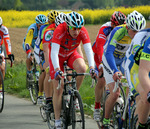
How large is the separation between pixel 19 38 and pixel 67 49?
21.9m

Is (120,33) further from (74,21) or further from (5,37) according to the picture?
(5,37)

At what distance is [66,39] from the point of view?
260 inches

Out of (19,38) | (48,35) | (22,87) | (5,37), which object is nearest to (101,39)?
(48,35)

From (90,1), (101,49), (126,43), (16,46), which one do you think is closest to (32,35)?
→ (101,49)

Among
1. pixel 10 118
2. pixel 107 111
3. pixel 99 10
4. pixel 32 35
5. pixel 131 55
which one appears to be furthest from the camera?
pixel 99 10

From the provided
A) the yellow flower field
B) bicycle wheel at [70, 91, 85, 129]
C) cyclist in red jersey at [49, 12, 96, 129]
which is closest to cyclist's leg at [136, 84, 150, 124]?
bicycle wheel at [70, 91, 85, 129]

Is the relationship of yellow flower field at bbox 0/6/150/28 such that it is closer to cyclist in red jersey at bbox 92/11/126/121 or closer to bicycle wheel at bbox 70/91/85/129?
cyclist in red jersey at bbox 92/11/126/121

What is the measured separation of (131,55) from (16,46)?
2085 centimetres

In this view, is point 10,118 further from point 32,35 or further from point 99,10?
point 99,10

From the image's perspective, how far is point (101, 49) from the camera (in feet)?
23.5

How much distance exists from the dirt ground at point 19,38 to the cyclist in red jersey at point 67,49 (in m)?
13.7

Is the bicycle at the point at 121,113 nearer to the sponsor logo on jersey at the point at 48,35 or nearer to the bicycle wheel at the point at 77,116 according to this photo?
the bicycle wheel at the point at 77,116

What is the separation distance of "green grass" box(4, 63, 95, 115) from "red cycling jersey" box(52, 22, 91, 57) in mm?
2198

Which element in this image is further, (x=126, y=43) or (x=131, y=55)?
(x=126, y=43)
